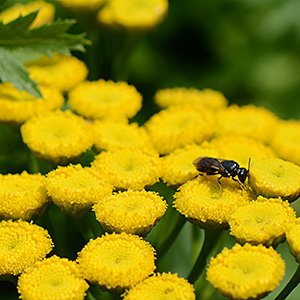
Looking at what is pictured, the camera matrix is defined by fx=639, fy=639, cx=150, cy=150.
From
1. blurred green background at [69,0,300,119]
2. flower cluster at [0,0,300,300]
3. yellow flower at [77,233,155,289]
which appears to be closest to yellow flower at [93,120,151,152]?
flower cluster at [0,0,300,300]

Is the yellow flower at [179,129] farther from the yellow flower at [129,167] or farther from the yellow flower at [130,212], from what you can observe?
the yellow flower at [130,212]

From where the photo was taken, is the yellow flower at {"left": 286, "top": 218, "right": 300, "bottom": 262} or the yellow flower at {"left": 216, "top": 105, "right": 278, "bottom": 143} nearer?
the yellow flower at {"left": 286, "top": 218, "right": 300, "bottom": 262}

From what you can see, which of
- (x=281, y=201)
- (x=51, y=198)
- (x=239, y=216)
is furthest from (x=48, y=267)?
(x=281, y=201)

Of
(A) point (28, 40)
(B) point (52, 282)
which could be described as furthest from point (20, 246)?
(A) point (28, 40)

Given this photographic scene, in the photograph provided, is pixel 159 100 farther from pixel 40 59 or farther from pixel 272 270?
pixel 272 270

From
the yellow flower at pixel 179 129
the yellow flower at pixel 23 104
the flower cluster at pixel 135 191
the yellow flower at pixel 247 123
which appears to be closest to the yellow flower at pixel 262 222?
the flower cluster at pixel 135 191

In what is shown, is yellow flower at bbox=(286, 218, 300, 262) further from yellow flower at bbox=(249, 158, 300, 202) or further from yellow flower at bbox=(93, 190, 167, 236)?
yellow flower at bbox=(93, 190, 167, 236)

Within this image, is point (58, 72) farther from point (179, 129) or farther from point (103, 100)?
point (179, 129)
